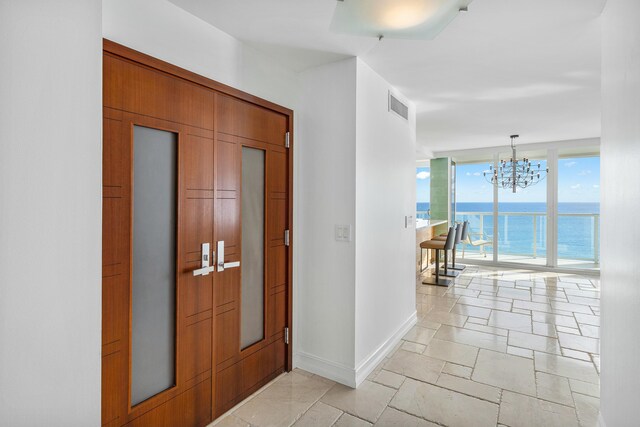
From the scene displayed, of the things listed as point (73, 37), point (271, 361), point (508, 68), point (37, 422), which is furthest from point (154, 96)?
point (508, 68)

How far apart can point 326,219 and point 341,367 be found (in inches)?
44.9

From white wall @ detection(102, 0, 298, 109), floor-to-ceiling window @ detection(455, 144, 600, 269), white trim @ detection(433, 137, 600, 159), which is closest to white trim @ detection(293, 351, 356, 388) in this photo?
white wall @ detection(102, 0, 298, 109)

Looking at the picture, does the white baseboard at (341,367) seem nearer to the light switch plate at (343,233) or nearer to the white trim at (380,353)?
the white trim at (380,353)

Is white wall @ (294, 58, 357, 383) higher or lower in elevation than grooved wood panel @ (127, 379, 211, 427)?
higher

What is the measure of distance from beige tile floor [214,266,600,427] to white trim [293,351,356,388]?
4 cm

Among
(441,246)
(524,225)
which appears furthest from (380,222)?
(524,225)

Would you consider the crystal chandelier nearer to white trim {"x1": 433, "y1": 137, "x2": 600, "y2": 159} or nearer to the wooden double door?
white trim {"x1": 433, "y1": 137, "x2": 600, "y2": 159}

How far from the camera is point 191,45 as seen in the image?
6.37 feet

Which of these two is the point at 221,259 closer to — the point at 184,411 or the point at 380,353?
the point at 184,411

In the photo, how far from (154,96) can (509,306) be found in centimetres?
462

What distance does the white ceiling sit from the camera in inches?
75.1

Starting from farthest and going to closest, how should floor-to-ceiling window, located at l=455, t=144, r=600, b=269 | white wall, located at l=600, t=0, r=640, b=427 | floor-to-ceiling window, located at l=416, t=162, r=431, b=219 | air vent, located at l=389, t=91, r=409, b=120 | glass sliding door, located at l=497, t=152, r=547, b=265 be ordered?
floor-to-ceiling window, located at l=416, t=162, r=431, b=219 → glass sliding door, located at l=497, t=152, r=547, b=265 → floor-to-ceiling window, located at l=455, t=144, r=600, b=269 → air vent, located at l=389, t=91, r=409, b=120 → white wall, located at l=600, t=0, r=640, b=427

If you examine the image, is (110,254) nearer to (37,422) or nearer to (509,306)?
(37,422)

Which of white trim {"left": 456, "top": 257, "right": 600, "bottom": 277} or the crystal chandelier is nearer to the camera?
the crystal chandelier
